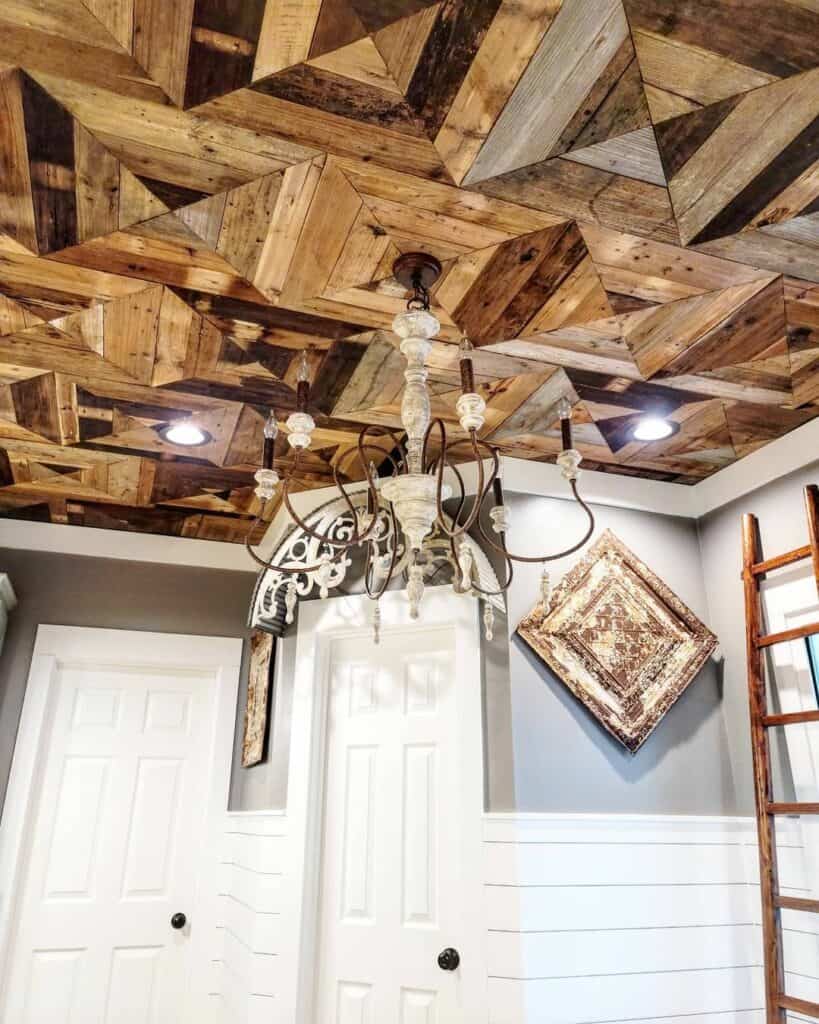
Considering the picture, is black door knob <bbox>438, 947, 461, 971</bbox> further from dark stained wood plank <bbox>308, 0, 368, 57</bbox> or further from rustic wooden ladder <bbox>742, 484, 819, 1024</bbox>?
dark stained wood plank <bbox>308, 0, 368, 57</bbox>

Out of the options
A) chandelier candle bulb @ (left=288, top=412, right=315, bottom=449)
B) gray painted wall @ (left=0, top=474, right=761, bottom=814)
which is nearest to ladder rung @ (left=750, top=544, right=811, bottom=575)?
gray painted wall @ (left=0, top=474, right=761, bottom=814)

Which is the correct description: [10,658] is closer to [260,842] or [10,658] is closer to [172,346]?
[260,842]

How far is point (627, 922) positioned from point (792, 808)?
2.04 ft

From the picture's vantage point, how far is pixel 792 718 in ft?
7.70

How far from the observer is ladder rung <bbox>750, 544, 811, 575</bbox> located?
8.00 feet

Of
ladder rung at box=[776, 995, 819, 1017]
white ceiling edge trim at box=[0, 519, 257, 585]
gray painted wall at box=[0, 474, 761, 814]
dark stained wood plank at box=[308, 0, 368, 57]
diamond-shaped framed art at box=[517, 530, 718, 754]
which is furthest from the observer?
white ceiling edge trim at box=[0, 519, 257, 585]

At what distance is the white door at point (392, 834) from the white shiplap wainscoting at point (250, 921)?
0.16 meters

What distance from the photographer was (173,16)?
1.26m

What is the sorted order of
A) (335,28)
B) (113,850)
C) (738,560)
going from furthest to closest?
1. (113,850)
2. (738,560)
3. (335,28)

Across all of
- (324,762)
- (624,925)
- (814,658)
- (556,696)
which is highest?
(814,658)

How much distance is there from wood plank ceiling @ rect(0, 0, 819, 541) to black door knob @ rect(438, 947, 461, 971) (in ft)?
5.66

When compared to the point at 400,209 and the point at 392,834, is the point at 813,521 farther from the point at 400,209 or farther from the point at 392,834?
the point at 392,834

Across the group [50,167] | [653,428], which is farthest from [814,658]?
[50,167]

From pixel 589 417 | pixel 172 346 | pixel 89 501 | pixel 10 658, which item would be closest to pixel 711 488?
pixel 589 417
